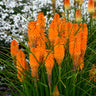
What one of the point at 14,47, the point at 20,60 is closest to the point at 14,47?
the point at 14,47

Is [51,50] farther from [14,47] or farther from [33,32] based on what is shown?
[14,47]

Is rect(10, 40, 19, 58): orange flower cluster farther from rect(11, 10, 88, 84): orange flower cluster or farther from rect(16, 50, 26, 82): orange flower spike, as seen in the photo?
rect(16, 50, 26, 82): orange flower spike

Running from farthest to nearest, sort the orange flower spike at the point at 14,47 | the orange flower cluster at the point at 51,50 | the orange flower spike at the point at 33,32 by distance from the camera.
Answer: the orange flower spike at the point at 14,47 → the orange flower spike at the point at 33,32 → the orange flower cluster at the point at 51,50

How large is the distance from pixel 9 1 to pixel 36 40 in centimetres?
440

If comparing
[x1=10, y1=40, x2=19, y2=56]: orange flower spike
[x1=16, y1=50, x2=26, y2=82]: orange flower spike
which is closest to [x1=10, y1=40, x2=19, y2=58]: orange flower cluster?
[x1=10, y1=40, x2=19, y2=56]: orange flower spike

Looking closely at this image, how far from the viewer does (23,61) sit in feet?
5.07

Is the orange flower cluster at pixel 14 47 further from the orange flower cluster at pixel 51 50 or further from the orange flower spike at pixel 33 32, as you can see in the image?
the orange flower spike at pixel 33 32

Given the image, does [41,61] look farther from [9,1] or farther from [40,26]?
[9,1]

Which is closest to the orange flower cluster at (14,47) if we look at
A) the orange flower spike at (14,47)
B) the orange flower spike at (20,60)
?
the orange flower spike at (14,47)

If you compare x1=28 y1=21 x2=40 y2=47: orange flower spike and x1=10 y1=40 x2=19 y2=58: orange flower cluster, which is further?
x1=10 y1=40 x2=19 y2=58: orange flower cluster

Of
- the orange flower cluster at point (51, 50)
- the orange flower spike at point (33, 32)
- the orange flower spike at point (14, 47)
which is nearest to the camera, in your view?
the orange flower cluster at point (51, 50)

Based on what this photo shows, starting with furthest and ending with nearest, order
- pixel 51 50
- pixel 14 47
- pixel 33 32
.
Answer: pixel 14 47 → pixel 33 32 → pixel 51 50

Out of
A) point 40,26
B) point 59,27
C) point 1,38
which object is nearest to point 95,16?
point 59,27

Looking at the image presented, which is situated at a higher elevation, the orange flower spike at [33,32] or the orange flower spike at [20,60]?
the orange flower spike at [33,32]
